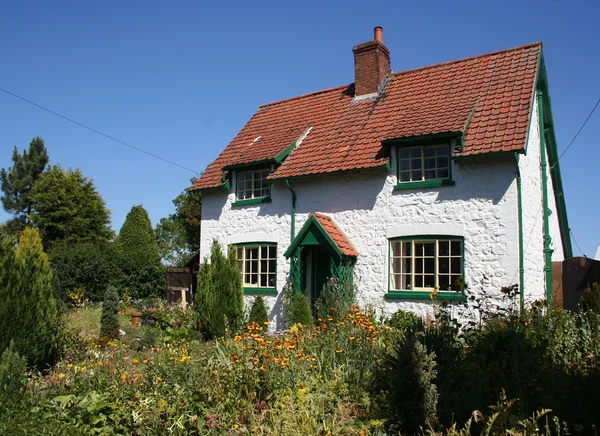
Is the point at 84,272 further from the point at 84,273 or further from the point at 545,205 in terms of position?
the point at 545,205

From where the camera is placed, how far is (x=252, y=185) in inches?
645

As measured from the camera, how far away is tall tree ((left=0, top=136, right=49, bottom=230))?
42.4 meters

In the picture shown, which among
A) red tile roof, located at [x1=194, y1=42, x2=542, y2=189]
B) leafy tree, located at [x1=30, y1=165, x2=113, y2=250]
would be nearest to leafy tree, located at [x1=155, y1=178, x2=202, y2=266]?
leafy tree, located at [x1=30, y1=165, x2=113, y2=250]

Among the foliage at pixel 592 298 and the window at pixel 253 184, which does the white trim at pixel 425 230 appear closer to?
the foliage at pixel 592 298

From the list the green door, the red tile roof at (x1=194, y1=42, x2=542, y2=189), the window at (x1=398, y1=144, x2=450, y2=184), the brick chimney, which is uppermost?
the brick chimney

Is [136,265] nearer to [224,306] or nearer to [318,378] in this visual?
[224,306]

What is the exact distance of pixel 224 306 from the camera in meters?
13.6

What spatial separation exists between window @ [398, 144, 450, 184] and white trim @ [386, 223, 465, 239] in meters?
1.13

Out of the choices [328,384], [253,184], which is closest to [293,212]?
[253,184]

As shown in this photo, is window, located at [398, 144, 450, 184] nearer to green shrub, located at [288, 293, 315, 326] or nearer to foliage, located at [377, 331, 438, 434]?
green shrub, located at [288, 293, 315, 326]

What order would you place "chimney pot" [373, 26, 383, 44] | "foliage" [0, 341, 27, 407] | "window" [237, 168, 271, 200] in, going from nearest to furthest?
"foliage" [0, 341, 27, 407], "window" [237, 168, 271, 200], "chimney pot" [373, 26, 383, 44]

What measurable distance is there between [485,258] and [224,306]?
6.30 meters

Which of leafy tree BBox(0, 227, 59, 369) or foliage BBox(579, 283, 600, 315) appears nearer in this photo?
leafy tree BBox(0, 227, 59, 369)

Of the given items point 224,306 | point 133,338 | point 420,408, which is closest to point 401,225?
point 224,306
